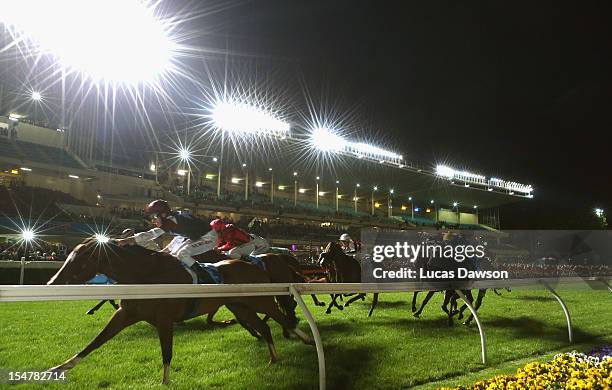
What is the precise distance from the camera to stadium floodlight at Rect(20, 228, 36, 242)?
49.5ft

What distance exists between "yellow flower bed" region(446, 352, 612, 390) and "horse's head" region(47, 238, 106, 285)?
2778 millimetres

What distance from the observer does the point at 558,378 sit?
3205mm

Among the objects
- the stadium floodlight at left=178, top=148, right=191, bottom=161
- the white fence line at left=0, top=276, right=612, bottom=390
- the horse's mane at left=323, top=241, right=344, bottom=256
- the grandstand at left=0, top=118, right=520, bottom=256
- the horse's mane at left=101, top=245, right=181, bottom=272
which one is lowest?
the white fence line at left=0, top=276, right=612, bottom=390

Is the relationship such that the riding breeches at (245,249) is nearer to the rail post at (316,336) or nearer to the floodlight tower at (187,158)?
the rail post at (316,336)

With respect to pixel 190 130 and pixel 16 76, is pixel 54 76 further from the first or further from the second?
pixel 190 130

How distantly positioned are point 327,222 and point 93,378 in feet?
101

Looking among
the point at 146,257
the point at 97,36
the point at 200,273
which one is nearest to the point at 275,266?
the point at 200,273

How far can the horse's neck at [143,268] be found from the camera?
326 centimetres

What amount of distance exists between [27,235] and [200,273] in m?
15.7

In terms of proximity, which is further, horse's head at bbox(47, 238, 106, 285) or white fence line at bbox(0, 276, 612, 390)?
horse's head at bbox(47, 238, 106, 285)

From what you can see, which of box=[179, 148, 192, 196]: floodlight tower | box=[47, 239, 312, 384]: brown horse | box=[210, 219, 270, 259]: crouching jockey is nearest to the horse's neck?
box=[47, 239, 312, 384]: brown horse

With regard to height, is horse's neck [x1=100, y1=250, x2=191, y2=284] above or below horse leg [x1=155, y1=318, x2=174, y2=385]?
above

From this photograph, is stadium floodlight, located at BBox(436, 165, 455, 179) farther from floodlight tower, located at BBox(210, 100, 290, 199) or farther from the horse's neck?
the horse's neck

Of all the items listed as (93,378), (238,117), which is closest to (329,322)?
(93,378)
